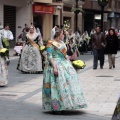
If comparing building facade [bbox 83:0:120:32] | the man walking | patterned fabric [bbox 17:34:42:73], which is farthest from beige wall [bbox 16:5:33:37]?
patterned fabric [bbox 17:34:42:73]

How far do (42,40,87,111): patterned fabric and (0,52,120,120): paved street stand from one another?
0.70ft

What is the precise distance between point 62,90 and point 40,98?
2429 millimetres

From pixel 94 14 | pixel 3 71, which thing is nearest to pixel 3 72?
pixel 3 71

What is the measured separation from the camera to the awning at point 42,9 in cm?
3985

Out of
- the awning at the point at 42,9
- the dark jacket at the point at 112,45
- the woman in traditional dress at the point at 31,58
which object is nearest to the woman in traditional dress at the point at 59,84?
the woman in traditional dress at the point at 31,58

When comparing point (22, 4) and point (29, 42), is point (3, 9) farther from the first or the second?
point (29, 42)

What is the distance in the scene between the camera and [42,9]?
40781mm

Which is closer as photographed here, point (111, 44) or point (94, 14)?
point (111, 44)

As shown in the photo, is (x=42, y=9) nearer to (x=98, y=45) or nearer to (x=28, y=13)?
(x=28, y=13)

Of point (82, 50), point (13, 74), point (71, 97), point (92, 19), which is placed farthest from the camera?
point (92, 19)

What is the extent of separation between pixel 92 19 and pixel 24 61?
39.1 metres

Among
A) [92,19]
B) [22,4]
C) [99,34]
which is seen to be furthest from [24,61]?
[92,19]

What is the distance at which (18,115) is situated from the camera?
31.1 feet

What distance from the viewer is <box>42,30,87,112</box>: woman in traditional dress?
934 centimetres
